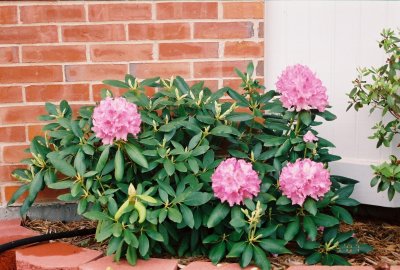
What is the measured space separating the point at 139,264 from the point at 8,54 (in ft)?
3.68

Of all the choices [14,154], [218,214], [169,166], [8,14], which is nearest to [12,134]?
[14,154]

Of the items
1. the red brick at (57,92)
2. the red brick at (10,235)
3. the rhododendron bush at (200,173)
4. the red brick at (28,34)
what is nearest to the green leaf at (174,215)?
the rhododendron bush at (200,173)

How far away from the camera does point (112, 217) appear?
2004 millimetres

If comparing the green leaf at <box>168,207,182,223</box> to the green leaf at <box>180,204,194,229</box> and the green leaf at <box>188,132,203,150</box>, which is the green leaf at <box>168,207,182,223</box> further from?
the green leaf at <box>188,132,203,150</box>

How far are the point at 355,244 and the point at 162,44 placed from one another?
3.87 ft

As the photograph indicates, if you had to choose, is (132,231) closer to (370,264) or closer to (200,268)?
(200,268)

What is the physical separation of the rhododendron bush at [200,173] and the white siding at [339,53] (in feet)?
0.72

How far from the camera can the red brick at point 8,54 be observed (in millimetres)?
2432

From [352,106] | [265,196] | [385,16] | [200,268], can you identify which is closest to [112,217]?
[200,268]

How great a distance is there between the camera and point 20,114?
247 centimetres

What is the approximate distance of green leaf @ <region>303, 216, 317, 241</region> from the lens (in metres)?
2.01

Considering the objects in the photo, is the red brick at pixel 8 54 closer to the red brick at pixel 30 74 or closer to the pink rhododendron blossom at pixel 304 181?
the red brick at pixel 30 74

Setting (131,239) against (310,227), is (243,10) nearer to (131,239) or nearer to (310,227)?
(310,227)

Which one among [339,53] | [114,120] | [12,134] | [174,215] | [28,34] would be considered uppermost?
[28,34]
